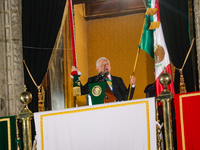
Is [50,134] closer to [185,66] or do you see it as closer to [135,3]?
[185,66]

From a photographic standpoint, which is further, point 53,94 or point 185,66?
point 53,94

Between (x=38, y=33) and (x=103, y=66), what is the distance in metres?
1.80

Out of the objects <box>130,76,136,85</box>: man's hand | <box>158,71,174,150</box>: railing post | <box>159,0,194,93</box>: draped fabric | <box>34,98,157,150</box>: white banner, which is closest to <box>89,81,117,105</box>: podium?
<box>159,0,194,93</box>: draped fabric

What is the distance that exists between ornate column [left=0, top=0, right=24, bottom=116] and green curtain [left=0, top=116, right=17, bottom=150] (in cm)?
201

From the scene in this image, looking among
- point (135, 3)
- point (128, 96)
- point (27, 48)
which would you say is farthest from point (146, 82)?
point (27, 48)

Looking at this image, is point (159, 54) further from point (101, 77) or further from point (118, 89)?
point (101, 77)

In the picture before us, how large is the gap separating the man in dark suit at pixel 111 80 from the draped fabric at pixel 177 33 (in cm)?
143

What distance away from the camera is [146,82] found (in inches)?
322

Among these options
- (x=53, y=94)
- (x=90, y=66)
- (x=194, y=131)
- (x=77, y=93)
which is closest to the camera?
(x=194, y=131)

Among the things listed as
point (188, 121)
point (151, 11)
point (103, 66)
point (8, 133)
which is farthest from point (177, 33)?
point (8, 133)

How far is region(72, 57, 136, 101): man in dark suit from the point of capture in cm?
765

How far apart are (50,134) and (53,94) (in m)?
3.22

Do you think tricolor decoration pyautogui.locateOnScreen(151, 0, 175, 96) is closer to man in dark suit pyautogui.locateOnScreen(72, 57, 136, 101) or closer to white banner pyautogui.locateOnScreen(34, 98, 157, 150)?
man in dark suit pyautogui.locateOnScreen(72, 57, 136, 101)

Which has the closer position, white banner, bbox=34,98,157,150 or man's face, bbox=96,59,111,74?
white banner, bbox=34,98,157,150
